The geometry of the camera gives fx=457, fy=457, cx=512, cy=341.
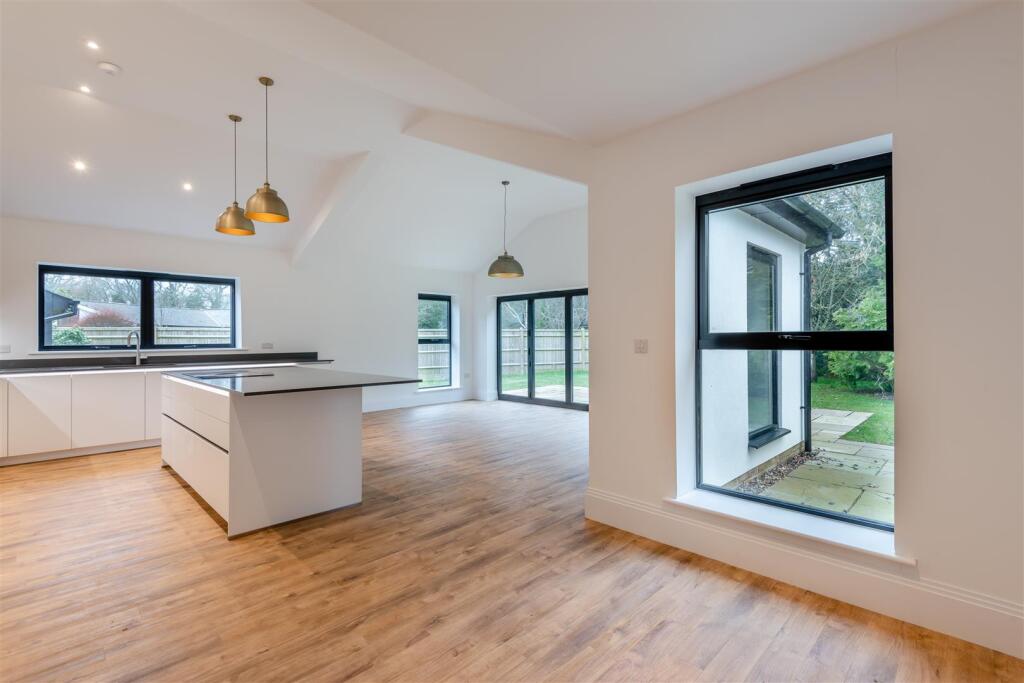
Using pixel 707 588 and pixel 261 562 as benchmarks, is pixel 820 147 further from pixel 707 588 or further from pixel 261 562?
pixel 261 562

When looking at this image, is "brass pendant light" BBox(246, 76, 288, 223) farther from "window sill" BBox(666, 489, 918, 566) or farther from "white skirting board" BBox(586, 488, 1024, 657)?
"window sill" BBox(666, 489, 918, 566)

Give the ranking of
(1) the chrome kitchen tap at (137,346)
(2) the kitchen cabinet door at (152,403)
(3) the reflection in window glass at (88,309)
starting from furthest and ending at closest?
(1) the chrome kitchen tap at (137,346) → (3) the reflection in window glass at (88,309) → (2) the kitchen cabinet door at (152,403)

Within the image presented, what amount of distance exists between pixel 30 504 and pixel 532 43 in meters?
4.63

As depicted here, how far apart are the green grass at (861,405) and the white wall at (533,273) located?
16.1ft

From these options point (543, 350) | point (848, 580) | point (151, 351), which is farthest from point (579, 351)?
point (151, 351)

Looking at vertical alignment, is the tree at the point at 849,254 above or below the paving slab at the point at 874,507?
above

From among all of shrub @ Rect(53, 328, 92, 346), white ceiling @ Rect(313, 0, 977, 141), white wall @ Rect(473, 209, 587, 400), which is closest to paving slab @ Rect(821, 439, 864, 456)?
white ceiling @ Rect(313, 0, 977, 141)

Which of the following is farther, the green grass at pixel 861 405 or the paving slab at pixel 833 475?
the paving slab at pixel 833 475

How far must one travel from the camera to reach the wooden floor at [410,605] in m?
1.71

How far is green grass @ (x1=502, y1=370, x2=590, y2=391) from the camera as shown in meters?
7.79

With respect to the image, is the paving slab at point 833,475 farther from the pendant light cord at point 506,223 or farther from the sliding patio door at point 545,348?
the sliding patio door at point 545,348

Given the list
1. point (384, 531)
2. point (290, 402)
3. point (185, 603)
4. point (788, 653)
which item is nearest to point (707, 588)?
point (788, 653)

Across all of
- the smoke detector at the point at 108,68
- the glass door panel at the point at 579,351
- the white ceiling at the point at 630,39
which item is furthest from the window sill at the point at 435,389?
the white ceiling at the point at 630,39

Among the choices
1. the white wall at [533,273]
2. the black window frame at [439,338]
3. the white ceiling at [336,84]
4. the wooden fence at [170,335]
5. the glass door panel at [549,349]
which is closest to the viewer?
the white ceiling at [336,84]
